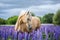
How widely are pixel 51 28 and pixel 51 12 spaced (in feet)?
0.92

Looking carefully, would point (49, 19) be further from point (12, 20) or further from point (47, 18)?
point (12, 20)

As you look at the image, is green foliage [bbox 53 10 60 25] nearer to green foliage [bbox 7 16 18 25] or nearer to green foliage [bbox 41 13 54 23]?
green foliage [bbox 41 13 54 23]

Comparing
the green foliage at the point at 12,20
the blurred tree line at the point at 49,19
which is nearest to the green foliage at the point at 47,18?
Answer: the blurred tree line at the point at 49,19

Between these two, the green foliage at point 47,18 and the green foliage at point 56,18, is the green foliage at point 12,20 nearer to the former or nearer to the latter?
the green foliage at point 47,18

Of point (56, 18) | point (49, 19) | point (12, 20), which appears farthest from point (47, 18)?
point (12, 20)

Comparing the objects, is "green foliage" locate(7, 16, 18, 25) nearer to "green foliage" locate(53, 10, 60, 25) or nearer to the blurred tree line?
the blurred tree line

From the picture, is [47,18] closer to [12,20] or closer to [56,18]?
[56,18]

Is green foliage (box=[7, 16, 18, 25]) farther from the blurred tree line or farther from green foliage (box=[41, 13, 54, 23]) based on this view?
green foliage (box=[41, 13, 54, 23])

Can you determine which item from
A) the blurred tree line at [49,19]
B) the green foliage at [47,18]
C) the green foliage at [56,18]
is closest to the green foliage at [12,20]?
the blurred tree line at [49,19]

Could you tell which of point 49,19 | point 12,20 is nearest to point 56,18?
point 49,19

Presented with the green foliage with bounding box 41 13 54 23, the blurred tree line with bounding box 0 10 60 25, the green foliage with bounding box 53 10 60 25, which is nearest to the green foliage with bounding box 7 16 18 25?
the blurred tree line with bounding box 0 10 60 25

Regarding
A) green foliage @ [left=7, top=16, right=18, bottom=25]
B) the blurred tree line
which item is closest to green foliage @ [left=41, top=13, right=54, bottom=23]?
the blurred tree line

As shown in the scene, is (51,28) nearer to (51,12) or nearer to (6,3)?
(51,12)

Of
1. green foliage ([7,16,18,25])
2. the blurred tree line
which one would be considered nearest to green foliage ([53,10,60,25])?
the blurred tree line
